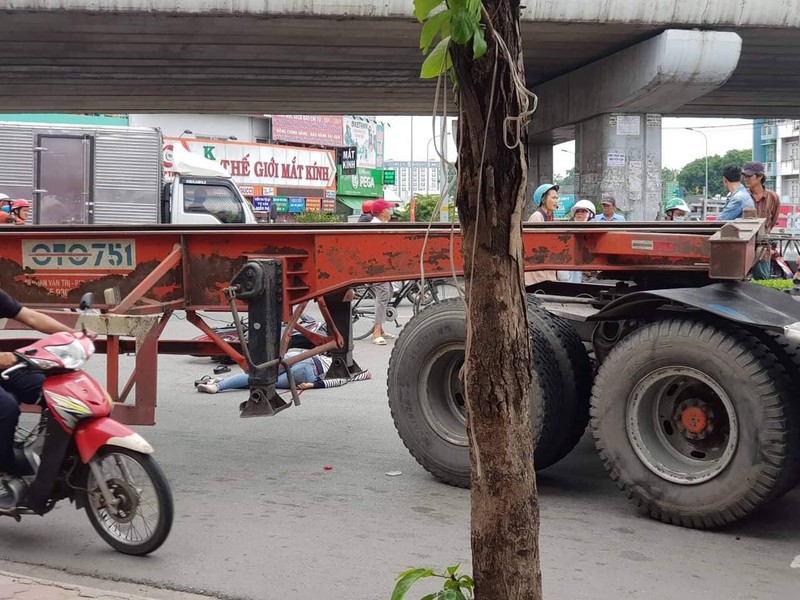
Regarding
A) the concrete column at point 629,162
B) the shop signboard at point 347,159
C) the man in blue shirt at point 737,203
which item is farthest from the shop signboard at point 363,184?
the man in blue shirt at point 737,203

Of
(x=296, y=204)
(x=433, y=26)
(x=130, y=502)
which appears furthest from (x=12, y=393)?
(x=296, y=204)

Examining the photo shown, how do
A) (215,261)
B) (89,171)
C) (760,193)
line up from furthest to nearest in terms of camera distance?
(89,171) → (760,193) → (215,261)

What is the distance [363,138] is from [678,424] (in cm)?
7971

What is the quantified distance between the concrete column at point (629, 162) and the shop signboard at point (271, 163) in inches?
1559

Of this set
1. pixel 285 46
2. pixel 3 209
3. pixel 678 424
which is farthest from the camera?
pixel 285 46

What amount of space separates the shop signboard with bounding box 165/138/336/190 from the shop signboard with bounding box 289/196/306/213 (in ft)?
5.52

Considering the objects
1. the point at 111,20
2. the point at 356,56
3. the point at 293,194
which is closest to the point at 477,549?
the point at 111,20

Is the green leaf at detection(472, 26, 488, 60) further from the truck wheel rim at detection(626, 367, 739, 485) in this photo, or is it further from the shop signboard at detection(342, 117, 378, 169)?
the shop signboard at detection(342, 117, 378, 169)

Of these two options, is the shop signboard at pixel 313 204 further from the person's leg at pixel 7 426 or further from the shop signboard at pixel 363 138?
the person's leg at pixel 7 426

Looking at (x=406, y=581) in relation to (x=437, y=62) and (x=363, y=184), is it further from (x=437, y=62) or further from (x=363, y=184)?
(x=363, y=184)

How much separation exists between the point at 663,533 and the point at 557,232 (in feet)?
5.89

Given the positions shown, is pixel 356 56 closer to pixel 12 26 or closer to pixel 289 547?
pixel 12 26

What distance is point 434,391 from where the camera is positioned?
609 centimetres

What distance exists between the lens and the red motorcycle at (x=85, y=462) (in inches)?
186
